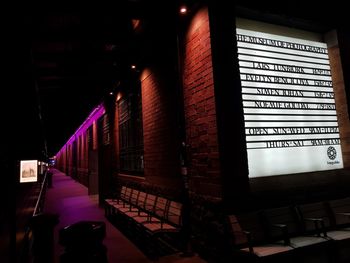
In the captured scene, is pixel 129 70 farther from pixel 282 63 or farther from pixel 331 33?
pixel 331 33

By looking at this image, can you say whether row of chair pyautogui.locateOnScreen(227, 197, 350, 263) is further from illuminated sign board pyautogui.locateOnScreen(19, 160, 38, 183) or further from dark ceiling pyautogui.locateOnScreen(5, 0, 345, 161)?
illuminated sign board pyautogui.locateOnScreen(19, 160, 38, 183)

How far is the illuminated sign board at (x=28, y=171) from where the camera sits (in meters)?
11.1

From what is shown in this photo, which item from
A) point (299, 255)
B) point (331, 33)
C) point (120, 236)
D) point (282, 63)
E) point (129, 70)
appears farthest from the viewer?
point (129, 70)

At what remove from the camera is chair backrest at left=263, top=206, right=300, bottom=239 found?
4129 millimetres

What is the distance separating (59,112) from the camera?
17.8 metres

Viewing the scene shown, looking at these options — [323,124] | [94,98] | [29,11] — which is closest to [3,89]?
[29,11]

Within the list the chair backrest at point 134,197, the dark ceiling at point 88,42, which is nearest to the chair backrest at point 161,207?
the chair backrest at point 134,197

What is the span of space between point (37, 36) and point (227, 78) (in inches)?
215

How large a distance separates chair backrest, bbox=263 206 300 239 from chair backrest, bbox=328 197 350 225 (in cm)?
77

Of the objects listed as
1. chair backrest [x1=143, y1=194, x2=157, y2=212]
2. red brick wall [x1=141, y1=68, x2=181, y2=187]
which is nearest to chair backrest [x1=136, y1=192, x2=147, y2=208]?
chair backrest [x1=143, y1=194, x2=157, y2=212]

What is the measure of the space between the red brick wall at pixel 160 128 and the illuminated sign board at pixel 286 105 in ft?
5.29

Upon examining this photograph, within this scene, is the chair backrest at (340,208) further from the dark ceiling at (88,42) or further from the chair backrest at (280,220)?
the dark ceiling at (88,42)

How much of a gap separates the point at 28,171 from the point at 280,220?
10422 mm

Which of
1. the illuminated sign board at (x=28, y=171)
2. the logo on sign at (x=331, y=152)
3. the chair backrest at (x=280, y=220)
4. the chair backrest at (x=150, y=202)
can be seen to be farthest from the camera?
the illuminated sign board at (x=28, y=171)
